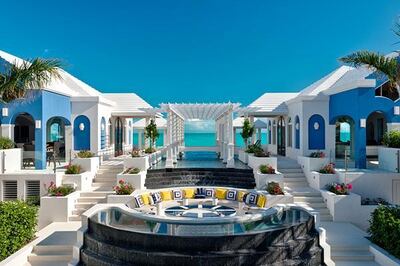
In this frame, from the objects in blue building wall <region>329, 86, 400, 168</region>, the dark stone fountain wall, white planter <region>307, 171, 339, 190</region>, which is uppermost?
blue building wall <region>329, 86, 400, 168</region>

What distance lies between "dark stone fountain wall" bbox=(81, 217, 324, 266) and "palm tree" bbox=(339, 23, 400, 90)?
733 cm

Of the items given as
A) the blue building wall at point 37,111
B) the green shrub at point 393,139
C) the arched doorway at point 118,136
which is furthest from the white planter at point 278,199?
the arched doorway at point 118,136

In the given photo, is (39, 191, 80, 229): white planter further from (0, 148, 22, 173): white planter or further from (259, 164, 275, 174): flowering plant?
(259, 164, 275, 174): flowering plant

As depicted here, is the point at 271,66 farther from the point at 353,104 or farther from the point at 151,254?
the point at 151,254

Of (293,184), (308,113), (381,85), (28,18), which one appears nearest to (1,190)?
(293,184)

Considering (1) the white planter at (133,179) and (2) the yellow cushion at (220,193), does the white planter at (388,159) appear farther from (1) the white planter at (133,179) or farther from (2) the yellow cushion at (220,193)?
(1) the white planter at (133,179)

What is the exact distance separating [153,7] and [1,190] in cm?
3647

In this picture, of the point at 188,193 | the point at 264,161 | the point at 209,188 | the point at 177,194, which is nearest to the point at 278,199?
the point at 209,188

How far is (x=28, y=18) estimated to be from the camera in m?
39.3

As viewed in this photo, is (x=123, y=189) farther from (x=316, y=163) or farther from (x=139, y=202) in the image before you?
(x=316, y=163)

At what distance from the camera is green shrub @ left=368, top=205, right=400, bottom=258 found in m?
9.17

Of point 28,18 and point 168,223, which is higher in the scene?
point 28,18

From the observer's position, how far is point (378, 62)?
42.0 feet

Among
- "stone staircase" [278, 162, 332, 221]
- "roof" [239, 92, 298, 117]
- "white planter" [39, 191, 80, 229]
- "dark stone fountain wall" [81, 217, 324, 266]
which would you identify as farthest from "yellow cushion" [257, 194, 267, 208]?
"roof" [239, 92, 298, 117]
